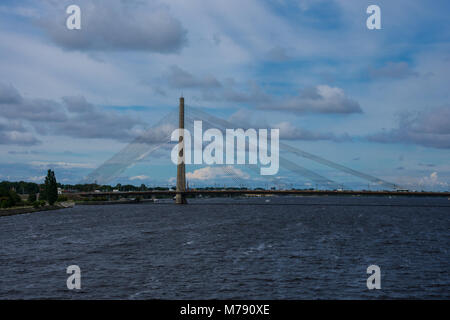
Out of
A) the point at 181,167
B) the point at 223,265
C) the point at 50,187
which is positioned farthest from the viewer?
the point at 181,167

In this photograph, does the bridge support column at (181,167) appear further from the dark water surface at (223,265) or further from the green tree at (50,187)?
the dark water surface at (223,265)

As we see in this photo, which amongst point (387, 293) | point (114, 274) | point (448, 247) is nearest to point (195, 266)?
point (114, 274)

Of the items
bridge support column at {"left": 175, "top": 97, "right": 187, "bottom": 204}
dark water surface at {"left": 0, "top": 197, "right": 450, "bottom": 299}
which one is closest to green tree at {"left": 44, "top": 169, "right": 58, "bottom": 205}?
bridge support column at {"left": 175, "top": 97, "right": 187, "bottom": 204}

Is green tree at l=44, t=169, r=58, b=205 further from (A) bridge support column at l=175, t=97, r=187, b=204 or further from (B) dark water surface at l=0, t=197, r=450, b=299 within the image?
(B) dark water surface at l=0, t=197, r=450, b=299

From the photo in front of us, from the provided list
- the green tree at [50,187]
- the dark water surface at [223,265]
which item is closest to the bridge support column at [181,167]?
the green tree at [50,187]

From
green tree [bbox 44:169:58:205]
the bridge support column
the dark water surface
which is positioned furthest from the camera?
the bridge support column

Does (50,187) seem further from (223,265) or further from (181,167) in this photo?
(223,265)

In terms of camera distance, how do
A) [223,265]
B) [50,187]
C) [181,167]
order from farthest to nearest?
[181,167], [50,187], [223,265]

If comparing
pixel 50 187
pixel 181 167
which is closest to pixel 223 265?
pixel 181 167

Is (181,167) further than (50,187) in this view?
Yes
